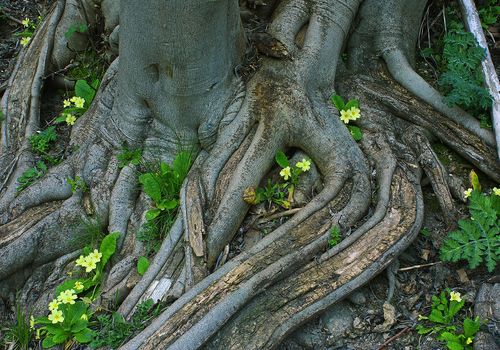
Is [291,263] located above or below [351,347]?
above

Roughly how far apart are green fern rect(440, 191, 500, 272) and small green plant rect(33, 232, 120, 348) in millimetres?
2164

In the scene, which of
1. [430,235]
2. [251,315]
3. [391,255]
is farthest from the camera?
[430,235]

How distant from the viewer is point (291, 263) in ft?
12.2

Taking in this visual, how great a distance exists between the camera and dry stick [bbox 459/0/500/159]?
4.55m

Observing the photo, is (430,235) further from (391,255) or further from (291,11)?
(291,11)

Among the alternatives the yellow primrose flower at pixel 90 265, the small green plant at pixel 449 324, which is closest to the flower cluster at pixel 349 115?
the small green plant at pixel 449 324

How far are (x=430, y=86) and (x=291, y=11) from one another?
1208 millimetres

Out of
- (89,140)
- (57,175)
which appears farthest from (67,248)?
(89,140)

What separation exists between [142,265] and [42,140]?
1633mm

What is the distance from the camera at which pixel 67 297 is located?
3.83 metres

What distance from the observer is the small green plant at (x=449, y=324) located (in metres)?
3.55

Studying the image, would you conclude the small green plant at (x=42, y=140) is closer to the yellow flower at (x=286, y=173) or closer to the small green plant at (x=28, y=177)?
the small green plant at (x=28, y=177)

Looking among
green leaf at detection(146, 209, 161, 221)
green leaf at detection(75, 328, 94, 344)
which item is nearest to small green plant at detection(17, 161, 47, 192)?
green leaf at detection(146, 209, 161, 221)

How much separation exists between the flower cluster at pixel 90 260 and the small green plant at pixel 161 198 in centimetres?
29
